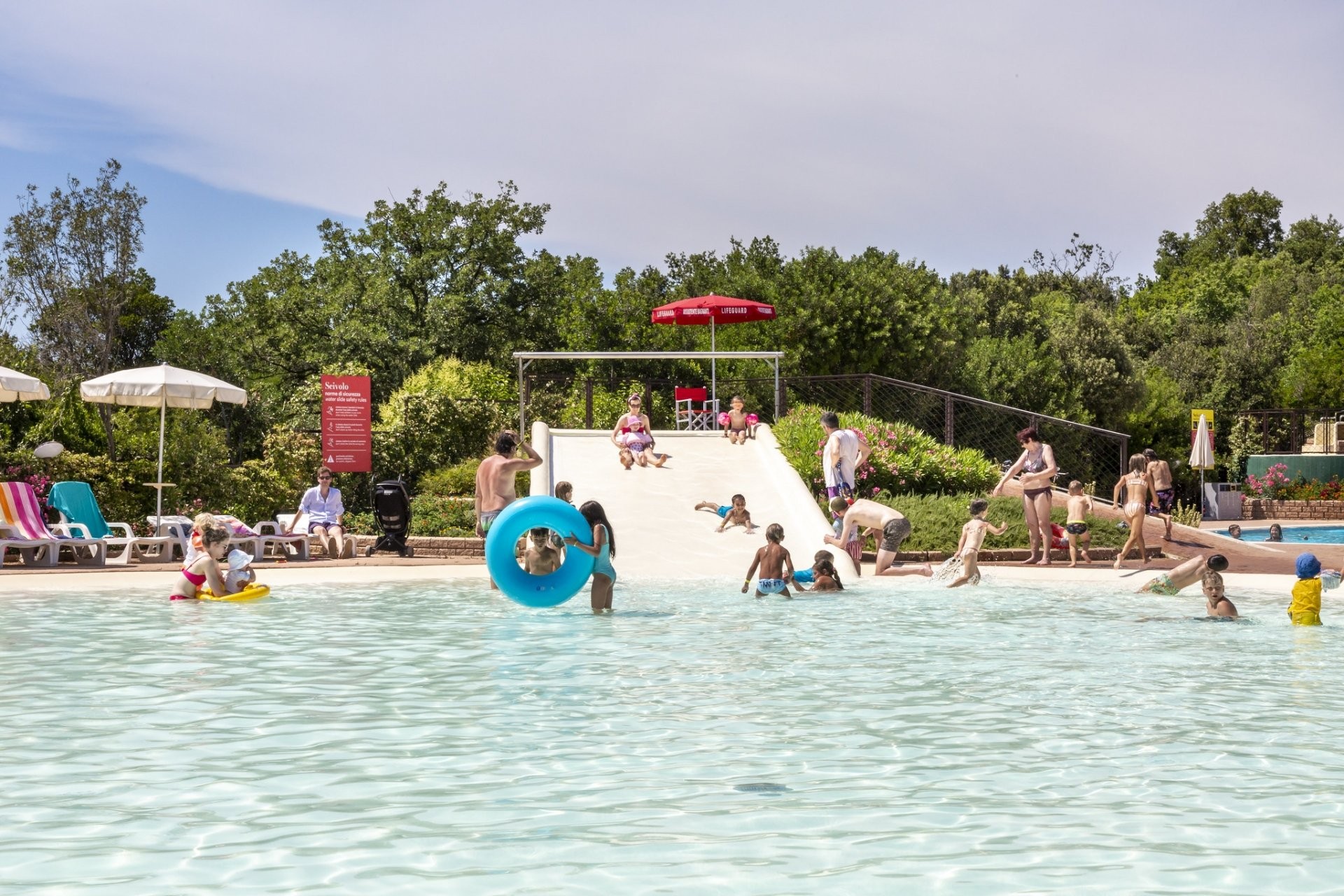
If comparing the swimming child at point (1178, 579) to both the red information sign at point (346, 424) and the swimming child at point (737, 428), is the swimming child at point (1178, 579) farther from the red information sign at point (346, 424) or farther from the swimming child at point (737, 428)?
the red information sign at point (346, 424)

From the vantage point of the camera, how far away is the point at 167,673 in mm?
8781

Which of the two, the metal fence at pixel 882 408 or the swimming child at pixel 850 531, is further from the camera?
the metal fence at pixel 882 408

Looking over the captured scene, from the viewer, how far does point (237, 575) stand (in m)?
12.8

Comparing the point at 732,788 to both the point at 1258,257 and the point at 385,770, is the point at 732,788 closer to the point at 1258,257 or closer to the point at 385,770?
the point at 385,770

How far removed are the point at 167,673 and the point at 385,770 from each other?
132 inches

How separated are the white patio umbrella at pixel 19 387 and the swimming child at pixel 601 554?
8888mm

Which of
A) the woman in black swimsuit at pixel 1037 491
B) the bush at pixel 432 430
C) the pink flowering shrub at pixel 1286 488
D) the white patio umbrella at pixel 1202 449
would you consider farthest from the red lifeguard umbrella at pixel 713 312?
the pink flowering shrub at pixel 1286 488

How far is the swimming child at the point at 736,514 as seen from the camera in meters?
16.9

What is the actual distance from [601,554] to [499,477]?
75.4 inches

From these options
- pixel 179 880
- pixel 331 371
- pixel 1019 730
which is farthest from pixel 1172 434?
pixel 179 880

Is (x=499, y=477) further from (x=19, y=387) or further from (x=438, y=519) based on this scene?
(x=19, y=387)

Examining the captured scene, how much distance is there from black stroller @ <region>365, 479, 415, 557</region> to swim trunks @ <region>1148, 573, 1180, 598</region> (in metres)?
9.54

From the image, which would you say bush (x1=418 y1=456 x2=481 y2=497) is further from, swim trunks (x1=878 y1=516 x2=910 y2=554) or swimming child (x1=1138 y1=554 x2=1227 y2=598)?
swimming child (x1=1138 y1=554 x2=1227 y2=598)

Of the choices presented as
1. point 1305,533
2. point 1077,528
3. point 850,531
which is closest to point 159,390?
point 850,531
